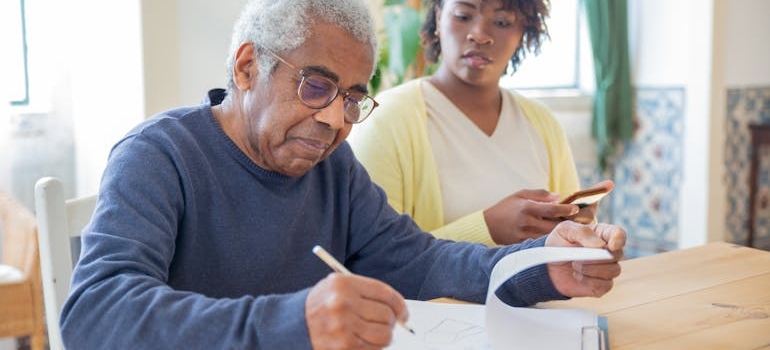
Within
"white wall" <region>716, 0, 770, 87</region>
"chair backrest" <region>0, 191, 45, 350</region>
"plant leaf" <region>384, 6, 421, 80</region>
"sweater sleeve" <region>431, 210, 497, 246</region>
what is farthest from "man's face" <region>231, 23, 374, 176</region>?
"white wall" <region>716, 0, 770, 87</region>

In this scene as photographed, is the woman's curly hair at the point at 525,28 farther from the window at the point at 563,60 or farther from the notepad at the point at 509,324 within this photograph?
the window at the point at 563,60

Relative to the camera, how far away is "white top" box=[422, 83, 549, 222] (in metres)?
2.10

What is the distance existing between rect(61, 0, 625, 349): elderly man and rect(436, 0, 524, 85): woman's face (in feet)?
2.05

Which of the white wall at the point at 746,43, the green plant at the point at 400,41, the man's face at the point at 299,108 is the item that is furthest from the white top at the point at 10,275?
the white wall at the point at 746,43

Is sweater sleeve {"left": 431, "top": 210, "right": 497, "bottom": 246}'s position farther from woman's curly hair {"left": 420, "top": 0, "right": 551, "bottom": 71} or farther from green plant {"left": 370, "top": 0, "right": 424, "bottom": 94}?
green plant {"left": 370, "top": 0, "right": 424, "bottom": 94}

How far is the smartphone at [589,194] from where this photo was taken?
1568mm

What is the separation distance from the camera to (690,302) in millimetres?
1476

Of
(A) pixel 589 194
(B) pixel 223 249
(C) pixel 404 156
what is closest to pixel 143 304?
(B) pixel 223 249

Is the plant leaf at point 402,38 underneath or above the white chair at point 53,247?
above

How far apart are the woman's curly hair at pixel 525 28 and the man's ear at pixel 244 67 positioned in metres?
0.99

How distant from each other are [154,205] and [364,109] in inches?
13.9

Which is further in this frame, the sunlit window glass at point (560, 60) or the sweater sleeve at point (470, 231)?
the sunlit window glass at point (560, 60)

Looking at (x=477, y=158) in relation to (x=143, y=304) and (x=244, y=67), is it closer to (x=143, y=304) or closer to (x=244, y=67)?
(x=244, y=67)

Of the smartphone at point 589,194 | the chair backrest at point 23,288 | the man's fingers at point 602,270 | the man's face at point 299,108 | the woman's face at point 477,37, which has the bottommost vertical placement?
the chair backrest at point 23,288
